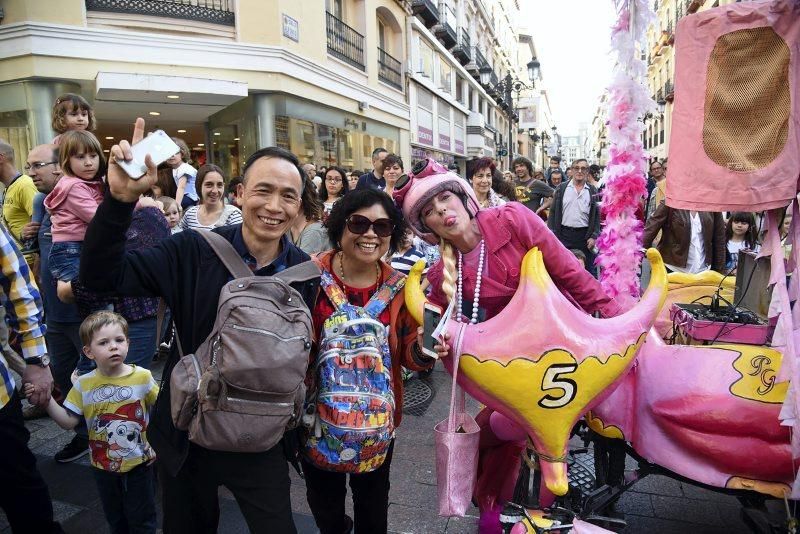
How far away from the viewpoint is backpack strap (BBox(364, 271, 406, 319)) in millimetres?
2100

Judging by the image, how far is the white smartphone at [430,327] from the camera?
1.96 m

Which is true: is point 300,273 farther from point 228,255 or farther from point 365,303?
point 365,303

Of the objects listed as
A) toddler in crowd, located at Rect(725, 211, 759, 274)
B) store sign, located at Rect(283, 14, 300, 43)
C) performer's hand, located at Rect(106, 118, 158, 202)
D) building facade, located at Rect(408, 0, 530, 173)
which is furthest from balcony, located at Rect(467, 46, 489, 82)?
performer's hand, located at Rect(106, 118, 158, 202)

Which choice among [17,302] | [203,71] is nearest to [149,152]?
[17,302]

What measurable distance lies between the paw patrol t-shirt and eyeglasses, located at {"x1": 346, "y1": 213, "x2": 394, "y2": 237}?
4.70 feet

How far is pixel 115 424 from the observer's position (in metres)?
2.64

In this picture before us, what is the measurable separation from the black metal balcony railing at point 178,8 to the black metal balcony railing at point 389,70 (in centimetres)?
767

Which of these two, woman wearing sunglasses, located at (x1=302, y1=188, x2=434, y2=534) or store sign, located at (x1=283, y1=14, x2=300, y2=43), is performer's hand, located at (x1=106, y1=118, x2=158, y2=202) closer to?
woman wearing sunglasses, located at (x1=302, y1=188, x2=434, y2=534)

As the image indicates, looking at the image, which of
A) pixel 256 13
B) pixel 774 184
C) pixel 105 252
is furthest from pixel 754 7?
pixel 256 13

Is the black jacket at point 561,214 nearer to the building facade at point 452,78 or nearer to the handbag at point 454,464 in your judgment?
the handbag at point 454,464

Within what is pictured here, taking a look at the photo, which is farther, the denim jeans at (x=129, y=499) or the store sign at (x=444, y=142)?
the store sign at (x=444, y=142)

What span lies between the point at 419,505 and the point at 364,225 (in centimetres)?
181

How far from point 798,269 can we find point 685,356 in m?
0.51

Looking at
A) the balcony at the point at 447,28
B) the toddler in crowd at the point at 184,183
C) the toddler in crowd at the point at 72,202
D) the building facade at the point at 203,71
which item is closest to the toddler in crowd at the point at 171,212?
the toddler in crowd at the point at 184,183
